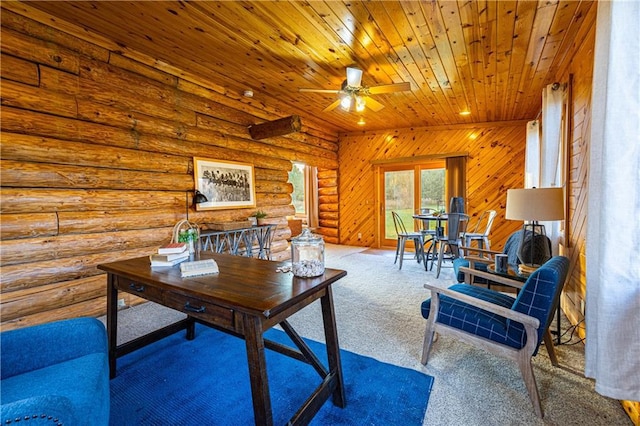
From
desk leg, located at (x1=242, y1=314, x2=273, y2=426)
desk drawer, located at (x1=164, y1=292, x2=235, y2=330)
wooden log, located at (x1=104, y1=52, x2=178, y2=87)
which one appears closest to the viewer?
desk leg, located at (x1=242, y1=314, x2=273, y2=426)

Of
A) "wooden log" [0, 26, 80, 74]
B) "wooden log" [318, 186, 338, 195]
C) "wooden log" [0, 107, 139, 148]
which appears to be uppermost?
"wooden log" [0, 26, 80, 74]

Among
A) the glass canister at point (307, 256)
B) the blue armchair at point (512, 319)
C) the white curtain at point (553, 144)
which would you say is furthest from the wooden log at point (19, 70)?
the white curtain at point (553, 144)

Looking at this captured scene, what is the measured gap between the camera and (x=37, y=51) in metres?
2.50

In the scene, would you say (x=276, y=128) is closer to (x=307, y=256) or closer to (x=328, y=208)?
(x=307, y=256)

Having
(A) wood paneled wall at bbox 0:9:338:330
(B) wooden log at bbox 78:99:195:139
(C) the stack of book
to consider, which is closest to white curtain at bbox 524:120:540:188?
(C) the stack of book

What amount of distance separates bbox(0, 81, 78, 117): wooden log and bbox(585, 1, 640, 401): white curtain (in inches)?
156

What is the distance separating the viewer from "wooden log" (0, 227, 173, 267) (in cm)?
244

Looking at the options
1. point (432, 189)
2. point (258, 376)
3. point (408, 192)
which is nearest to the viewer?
point (258, 376)

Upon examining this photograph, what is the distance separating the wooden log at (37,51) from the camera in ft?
7.68

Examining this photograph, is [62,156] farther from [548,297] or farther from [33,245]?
[548,297]

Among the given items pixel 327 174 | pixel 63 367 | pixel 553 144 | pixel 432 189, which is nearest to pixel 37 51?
pixel 63 367

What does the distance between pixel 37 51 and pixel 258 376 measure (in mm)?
3327

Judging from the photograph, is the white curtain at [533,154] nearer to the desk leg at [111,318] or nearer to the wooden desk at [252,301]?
the wooden desk at [252,301]

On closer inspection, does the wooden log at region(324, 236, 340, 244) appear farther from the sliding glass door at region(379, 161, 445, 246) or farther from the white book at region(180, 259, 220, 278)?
the white book at region(180, 259, 220, 278)
